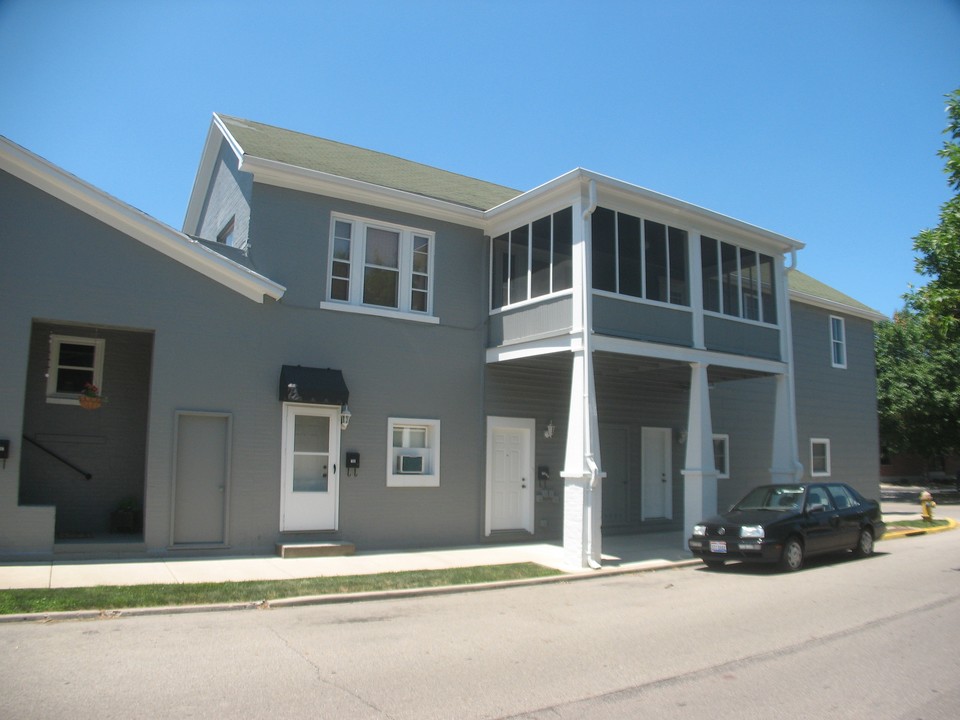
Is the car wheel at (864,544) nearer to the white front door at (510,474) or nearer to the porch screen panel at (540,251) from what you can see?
the white front door at (510,474)

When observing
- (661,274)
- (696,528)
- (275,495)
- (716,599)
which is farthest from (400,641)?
(661,274)

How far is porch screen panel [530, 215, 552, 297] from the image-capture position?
47.9ft

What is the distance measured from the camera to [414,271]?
1486 centimetres

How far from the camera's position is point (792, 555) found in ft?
39.7

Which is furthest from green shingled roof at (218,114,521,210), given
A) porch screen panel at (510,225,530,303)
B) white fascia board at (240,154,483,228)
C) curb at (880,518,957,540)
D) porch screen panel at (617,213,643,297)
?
curb at (880,518,957,540)

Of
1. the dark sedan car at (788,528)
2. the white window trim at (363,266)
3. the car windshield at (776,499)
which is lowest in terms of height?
the dark sedan car at (788,528)

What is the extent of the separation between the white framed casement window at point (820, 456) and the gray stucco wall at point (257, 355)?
1188 cm

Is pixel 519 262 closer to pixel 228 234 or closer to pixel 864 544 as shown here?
pixel 228 234

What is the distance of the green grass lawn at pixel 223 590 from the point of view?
8.35 m

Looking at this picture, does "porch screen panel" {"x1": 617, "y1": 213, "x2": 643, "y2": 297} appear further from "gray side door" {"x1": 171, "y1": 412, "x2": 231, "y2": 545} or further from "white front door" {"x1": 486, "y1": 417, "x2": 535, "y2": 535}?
"gray side door" {"x1": 171, "y1": 412, "x2": 231, "y2": 545}

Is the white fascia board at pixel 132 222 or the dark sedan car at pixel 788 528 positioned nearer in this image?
the white fascia board at pixel 132 222

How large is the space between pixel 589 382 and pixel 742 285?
19.1 feet

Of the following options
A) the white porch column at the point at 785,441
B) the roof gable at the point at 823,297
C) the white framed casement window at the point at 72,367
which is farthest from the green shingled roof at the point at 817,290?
the white framed casement window at the point at 72,367

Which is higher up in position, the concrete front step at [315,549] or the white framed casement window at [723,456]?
the white framed casement window at [723,456]
